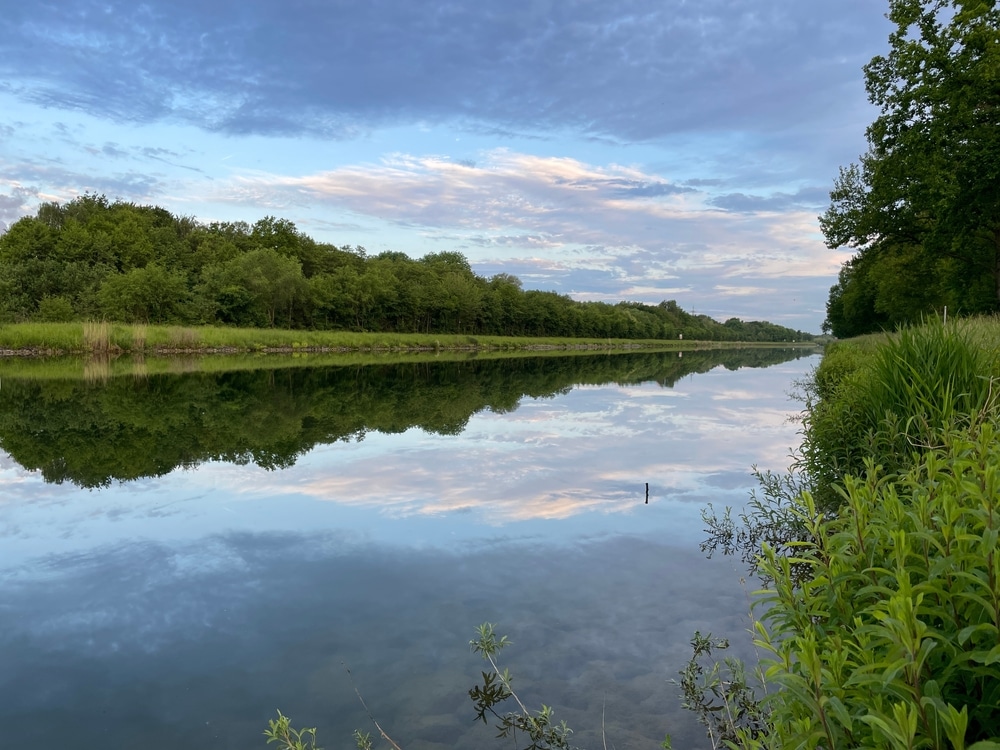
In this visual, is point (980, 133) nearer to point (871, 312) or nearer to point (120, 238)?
point (871, 312)

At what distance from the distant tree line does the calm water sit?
48.1 meters

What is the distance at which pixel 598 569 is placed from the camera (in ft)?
22.8

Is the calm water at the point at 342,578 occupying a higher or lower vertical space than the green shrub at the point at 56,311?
lower

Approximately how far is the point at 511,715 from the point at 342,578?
2.93m

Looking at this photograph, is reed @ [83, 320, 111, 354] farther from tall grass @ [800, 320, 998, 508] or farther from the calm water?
tall grass @ [800, 320, 998, 508]

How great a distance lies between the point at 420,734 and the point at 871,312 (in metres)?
68.8

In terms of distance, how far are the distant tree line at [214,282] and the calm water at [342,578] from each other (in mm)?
48123

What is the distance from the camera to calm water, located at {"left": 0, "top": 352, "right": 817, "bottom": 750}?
440cm

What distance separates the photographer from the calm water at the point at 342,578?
173 inches

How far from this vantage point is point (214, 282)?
210 ft

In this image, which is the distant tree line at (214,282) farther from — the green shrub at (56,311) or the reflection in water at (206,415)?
the reflection in water at (206,415)

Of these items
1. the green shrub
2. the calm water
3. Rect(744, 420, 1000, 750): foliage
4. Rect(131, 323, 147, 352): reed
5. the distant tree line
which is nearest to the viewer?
Rect(744, 420, 1000, 750): foliage

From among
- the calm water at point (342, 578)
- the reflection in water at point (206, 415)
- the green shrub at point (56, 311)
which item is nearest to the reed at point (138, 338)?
the reflection in water at point (206, 415)

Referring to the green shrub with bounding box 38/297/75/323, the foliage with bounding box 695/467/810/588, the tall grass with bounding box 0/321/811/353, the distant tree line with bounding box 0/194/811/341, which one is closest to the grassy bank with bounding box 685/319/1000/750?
the foliage with bounding box 695/467/810/588
